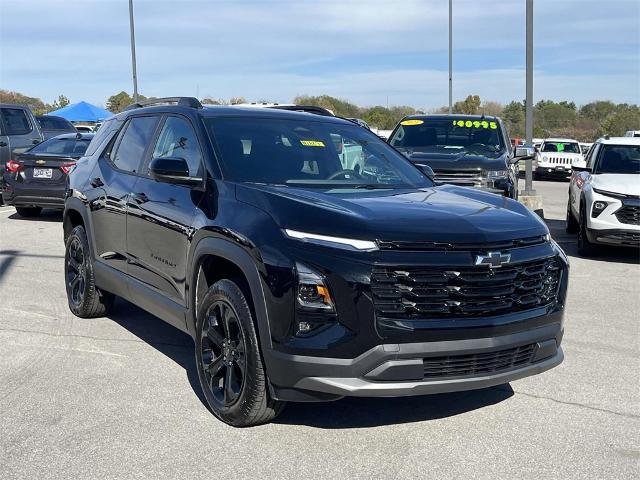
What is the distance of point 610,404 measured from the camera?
189 inches

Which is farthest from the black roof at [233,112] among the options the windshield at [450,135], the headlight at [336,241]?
the windshield at [450,135]

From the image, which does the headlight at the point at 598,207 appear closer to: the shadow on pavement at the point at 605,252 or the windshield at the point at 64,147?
the shadow on pavement at the point at 605,252

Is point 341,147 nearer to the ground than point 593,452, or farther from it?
farther from it

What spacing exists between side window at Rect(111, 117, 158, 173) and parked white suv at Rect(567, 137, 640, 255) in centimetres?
638

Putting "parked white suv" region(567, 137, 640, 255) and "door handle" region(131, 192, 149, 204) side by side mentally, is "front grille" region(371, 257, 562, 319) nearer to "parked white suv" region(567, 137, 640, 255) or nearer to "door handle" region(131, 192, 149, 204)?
"door handle" region(131, 192, 149, 204)

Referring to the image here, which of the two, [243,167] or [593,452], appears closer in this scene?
[593,452]

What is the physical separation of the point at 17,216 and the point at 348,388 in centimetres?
1249

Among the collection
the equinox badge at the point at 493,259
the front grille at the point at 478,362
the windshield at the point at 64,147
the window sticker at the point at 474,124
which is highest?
the window sticker at the point at 474,124

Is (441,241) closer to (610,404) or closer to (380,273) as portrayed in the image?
(380,273)

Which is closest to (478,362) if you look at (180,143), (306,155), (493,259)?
(493,259)

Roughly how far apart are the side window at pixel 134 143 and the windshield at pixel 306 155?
0.87 meters

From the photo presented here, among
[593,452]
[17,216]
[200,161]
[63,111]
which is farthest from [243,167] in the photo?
[63,111]

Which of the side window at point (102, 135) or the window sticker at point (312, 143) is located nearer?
the window sticker at point (312, 143)

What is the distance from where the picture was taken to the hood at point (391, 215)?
3873mm
